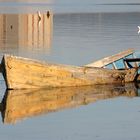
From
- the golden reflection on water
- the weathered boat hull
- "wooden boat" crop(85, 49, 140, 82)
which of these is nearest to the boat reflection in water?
the weathered boat hull

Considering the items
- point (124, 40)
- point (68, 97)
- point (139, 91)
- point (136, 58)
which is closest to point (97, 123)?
point (68, 97)

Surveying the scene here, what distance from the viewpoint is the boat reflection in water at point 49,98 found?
825 inches

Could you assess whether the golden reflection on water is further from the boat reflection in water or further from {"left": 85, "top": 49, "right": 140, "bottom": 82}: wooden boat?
the boat reflection in water

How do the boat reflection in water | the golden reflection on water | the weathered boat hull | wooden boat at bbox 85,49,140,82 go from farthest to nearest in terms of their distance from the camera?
the golden reflection on water, wooden boat at bbox 85,49,140,82, the weathered boat hull, the boat reflection in water

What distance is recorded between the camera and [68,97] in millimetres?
23734

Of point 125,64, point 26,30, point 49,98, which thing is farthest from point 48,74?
point 26,30

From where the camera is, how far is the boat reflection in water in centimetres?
2095

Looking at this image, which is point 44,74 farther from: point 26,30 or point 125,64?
point 26,30

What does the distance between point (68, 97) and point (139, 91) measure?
2865 millimetres

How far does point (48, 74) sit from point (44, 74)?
0.46 feet

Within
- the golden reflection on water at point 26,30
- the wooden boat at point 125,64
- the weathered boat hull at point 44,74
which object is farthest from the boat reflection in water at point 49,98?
the golden reflection on water at point 26,30

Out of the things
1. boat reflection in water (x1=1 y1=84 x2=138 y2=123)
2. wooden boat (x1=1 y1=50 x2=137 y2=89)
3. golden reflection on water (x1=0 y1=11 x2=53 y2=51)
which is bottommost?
boat reflection in water (x1=1 y1=84 x2=138 y2=123)

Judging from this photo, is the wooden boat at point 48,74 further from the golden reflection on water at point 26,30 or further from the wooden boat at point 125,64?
the golden reflection on water at point 26,30

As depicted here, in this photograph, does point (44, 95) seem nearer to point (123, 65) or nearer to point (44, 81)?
point (44, 81)
